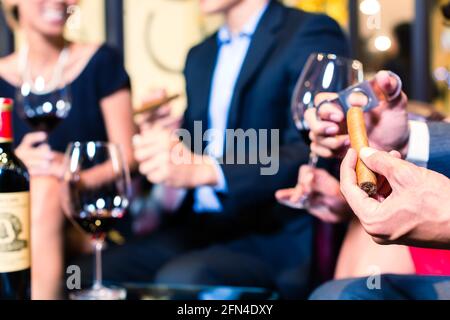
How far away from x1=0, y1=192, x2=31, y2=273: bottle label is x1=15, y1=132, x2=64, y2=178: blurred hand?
392 millimetres

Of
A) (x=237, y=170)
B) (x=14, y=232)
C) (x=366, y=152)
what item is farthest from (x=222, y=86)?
(x=366, y=152)

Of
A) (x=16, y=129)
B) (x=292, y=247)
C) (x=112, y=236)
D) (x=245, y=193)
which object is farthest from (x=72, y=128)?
(x=292, y=247)

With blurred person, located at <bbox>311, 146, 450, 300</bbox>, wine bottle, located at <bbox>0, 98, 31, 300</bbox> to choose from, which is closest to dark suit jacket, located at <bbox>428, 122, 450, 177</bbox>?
blurred person, located at <bbox>311, 146, 450, 300</bbox>

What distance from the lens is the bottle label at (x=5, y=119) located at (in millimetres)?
914

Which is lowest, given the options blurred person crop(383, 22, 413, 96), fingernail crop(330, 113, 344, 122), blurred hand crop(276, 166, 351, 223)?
blurred hand crop(276, 166, 351, 223)

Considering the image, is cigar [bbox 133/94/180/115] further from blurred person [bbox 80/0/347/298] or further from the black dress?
the black dress

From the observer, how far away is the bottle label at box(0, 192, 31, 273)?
0.90 metres

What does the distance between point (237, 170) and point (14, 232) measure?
2.30 feet

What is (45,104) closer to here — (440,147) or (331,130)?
(331,130)

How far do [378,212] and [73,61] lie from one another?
137 cm

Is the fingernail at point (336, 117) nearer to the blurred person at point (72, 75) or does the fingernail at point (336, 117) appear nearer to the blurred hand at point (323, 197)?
the blurred hand at point (323, 197)

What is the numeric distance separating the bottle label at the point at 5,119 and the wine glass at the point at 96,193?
19 cm

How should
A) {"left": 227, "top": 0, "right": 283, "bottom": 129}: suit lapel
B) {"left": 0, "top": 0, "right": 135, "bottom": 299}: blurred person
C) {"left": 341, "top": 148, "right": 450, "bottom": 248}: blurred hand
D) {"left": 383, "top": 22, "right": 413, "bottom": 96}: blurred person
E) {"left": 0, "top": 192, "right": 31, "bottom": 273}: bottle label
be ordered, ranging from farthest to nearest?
{"left": 383, "top": 22, "right": 413, "bottom": 96}: blurred person, {"left": 0, "top": 0, "right": 135, "bottom": 299}: blurred person, {"left": 227, "top": 0, "right": 283, "bottom": 129}: suit lapel, {"left": 0, "top": 192, "right": 31, "bottom": 273}: bottle label, {"left": 341, "top": 148, "right": 450, "bottom": 248}: blurred hand

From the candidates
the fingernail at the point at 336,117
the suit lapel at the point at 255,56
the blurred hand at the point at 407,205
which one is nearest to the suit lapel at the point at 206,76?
the suit lapel at the point at 255,56
